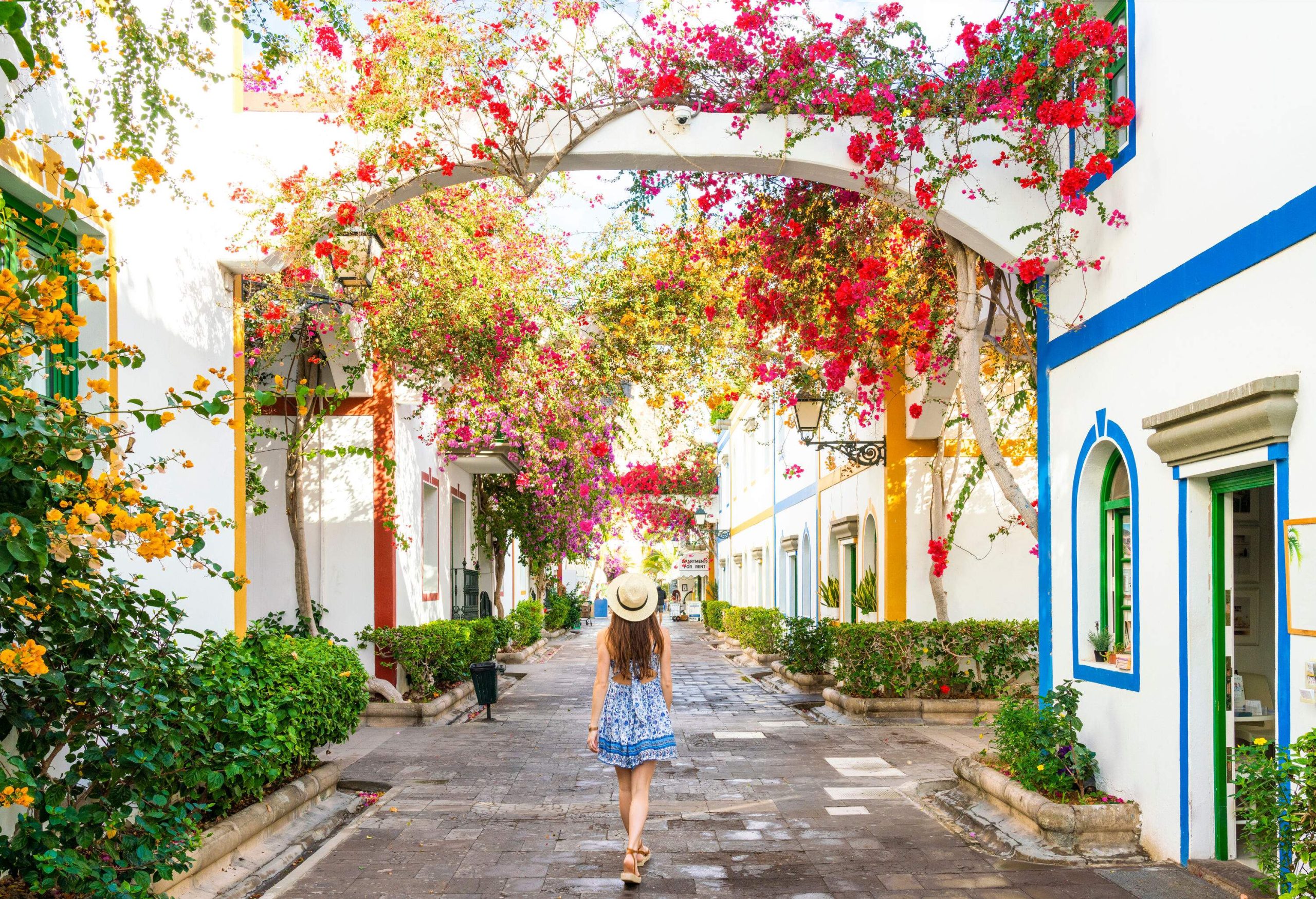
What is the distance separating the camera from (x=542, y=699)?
1638cm

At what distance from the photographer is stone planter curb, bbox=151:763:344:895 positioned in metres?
5.73

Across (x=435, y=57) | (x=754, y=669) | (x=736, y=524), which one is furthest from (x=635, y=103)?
(x=736, y=524)

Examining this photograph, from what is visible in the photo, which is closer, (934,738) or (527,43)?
(527,43)

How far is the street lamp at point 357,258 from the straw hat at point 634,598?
381 cm

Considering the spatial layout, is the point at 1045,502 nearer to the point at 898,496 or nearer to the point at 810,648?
the point at 898,496

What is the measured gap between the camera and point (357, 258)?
947 centimetres

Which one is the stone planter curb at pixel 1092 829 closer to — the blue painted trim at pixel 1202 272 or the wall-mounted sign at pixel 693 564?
the blue painted trim at pixel 1202 272

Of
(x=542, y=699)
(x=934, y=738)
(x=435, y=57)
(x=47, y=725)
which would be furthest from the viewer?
(x=542, y=699)

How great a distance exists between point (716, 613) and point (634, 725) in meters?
28.6

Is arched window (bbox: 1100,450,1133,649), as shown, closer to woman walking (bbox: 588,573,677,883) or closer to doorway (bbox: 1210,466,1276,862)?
doorway (bbox: 1210,466,1276,862)

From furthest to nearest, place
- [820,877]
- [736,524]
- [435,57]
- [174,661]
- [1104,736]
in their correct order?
[736,524], [435,57], [1104,736], [820,877], [174,661]

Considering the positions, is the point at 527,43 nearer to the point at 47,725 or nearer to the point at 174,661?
the point at 174,661

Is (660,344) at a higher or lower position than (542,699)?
higher

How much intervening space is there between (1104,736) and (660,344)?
21.2ft
